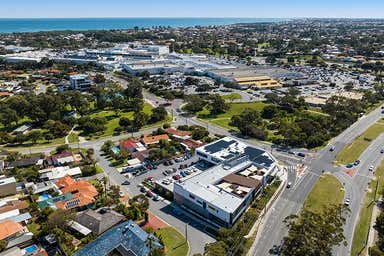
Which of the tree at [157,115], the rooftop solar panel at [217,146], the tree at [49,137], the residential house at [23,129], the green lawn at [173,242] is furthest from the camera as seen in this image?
the tree at [157,115]

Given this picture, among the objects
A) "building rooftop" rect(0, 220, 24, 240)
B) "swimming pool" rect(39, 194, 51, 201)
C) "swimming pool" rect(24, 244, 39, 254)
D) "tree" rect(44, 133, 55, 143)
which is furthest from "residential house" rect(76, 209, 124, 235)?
"tree" rect(44, 133, 55, 143)

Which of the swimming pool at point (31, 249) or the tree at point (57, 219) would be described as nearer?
the swimming pool at point (31, 249)

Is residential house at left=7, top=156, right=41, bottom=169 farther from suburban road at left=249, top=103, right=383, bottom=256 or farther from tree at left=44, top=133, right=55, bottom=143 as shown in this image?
suburban road at left=249, top=103, right=383, bottom=256

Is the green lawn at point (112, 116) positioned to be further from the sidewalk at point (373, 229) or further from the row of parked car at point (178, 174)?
the sidewalk at point (373, 229)

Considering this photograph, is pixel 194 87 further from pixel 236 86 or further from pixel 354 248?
pixel 354 248

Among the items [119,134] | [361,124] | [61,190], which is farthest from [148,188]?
[361,124]

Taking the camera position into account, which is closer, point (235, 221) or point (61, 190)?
point (235, 221)

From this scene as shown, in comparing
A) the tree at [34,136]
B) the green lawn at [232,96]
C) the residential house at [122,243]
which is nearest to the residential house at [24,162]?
the tree at [34,136]
